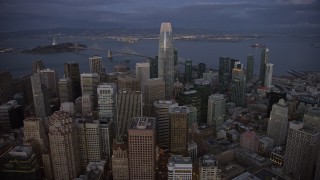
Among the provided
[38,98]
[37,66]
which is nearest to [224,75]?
[37,66]

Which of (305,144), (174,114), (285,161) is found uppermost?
(174,114)

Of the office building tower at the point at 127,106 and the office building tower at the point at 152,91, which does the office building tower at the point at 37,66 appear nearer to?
the office building tower at the point at 152,91

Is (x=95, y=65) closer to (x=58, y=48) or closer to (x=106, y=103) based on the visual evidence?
(x=58, y=48)

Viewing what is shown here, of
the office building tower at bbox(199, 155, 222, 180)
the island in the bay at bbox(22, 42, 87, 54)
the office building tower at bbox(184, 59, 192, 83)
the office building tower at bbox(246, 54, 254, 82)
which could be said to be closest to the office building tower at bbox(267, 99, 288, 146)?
the office building tower at bbox(199, 155, 222, 180)

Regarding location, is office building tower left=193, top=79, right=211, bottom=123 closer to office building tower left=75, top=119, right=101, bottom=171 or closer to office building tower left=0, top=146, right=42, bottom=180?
office building tower left=75, top=119, right=101, bottom=171

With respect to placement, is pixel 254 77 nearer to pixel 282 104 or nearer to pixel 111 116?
pixel 282 104

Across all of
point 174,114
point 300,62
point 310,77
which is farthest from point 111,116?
point 300,62

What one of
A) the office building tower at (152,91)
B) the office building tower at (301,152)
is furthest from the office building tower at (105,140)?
the office building tower at (301,152)
